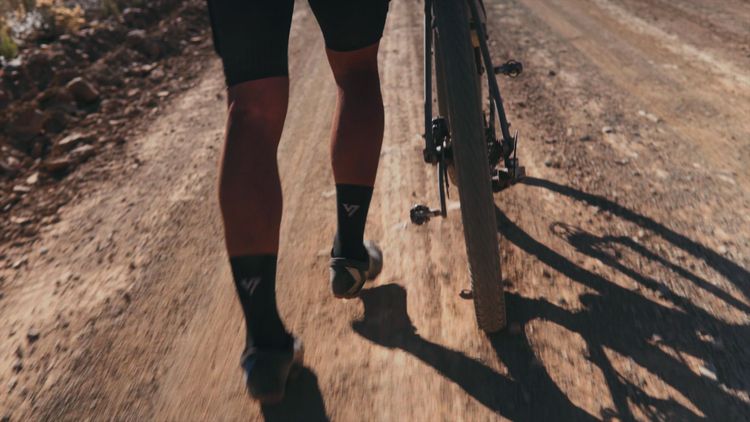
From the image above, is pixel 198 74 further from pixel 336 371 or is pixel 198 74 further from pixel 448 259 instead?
pixel 336 371

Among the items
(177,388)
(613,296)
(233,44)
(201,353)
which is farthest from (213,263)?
(613,296)

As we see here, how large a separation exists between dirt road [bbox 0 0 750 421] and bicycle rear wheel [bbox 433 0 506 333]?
34cm

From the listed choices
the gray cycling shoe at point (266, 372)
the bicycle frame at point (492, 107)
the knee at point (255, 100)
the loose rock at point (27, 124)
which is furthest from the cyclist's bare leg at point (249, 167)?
the loose rock at point (27, 124)

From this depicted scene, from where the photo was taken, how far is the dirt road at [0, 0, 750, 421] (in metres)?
1.64

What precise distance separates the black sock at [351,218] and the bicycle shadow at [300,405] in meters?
0.39

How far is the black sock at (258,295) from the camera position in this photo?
1.53 metres

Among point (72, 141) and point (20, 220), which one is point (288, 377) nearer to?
→ point (20, 220)

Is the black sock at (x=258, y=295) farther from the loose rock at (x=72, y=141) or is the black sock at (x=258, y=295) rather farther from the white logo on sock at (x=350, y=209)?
the loose rock at (x=72, y=141)

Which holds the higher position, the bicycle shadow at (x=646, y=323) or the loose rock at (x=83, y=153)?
the bicycle shadow at (x=646, y=323)

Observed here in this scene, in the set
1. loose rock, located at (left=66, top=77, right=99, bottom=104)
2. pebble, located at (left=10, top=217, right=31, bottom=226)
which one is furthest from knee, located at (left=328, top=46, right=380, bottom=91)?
loose rock, located at (left=66, top=77, right=99, bottom=104)

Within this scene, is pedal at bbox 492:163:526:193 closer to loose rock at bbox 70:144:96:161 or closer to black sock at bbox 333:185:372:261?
black sock at bbox 333:185:372:261

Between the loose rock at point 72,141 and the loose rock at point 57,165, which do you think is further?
the loose rock at point 72,141

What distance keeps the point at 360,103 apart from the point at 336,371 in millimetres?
781

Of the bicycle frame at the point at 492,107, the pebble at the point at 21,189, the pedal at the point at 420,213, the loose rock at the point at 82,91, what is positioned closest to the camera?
the bicycle frame at the point at 492,107
